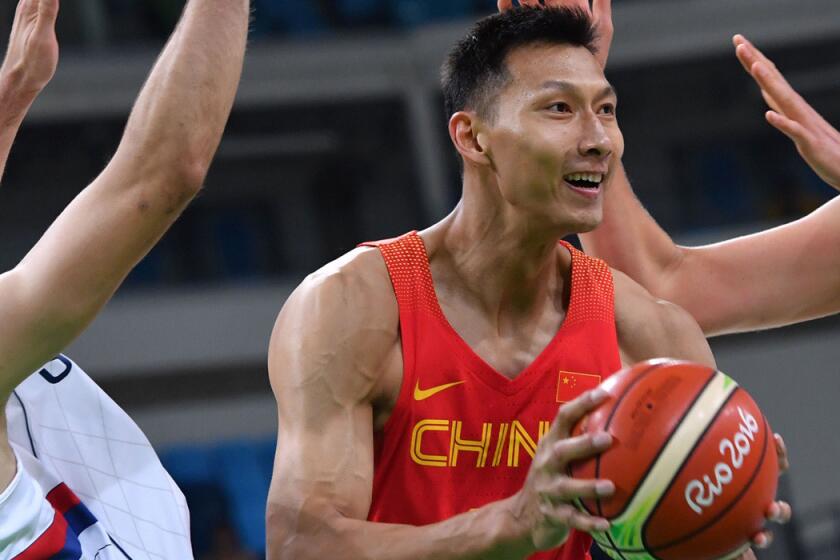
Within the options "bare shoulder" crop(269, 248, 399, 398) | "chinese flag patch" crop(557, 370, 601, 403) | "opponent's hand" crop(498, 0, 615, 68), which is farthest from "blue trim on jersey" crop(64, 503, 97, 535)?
"opponent's hand" crop(498, 0, 615, 68)

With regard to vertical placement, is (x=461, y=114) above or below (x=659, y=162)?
above

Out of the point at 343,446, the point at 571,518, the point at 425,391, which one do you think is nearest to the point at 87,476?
the point at 343,446

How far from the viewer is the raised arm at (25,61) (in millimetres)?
2879

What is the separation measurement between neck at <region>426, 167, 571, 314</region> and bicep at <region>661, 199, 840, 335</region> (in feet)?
2.74

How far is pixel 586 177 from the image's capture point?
137 inches

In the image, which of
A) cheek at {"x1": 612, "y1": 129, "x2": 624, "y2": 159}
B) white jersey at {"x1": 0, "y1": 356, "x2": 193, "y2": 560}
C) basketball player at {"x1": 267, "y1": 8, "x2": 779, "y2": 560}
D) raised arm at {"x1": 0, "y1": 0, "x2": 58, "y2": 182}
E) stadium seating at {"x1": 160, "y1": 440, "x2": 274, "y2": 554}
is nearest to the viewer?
raised arm at {"x1": 0, "y1": 0, "x2": 58, "y2": 182}

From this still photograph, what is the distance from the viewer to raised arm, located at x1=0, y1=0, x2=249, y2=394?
221 centimetres

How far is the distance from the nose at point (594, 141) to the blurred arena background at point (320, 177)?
26.5 feet

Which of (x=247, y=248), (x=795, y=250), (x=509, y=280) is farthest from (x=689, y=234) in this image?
(x=509, y=280)

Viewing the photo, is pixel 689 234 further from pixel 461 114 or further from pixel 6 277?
pixel 6 277

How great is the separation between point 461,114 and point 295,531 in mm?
1308

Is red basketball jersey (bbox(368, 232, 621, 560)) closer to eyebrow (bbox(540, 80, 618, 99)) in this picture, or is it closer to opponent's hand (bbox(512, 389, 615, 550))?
eyebrow (bbox(540, 80, 618, 99))

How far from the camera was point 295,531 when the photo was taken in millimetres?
3162

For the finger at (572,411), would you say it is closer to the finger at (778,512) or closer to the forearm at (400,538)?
the forearm at (400,538)
